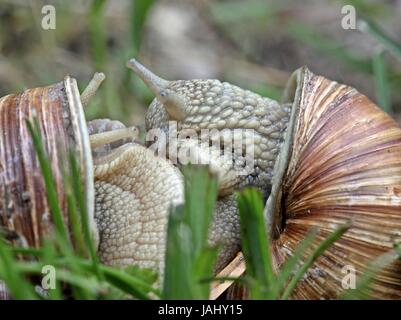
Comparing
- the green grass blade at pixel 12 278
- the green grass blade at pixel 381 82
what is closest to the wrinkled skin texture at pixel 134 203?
the green grass blade at pixel 12 278

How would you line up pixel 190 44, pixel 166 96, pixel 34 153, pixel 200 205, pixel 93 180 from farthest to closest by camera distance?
pixel 190 44 < pixel 166 96 < pixel 93 180 < pixel 34 153 < pixel 200 205

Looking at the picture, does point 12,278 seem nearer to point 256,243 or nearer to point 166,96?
point 256,243

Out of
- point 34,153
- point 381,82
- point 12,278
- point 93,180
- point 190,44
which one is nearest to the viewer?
point 12,278

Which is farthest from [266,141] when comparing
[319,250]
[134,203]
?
[319,250]

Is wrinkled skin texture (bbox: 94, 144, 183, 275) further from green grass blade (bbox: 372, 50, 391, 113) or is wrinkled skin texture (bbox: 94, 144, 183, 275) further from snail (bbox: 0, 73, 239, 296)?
green grass blade (bbox: 372, 50, 391, 113)

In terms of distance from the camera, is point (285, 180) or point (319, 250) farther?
point (285, 180)

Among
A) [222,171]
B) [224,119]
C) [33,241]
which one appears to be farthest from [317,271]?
[33,241]

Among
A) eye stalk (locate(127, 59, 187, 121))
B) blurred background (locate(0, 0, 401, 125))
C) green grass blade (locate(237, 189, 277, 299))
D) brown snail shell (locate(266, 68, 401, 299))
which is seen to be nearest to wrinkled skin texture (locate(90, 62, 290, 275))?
eye stalk (locate(127, 59, 187, 121))

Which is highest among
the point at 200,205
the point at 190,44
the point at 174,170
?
the point at 190,44
